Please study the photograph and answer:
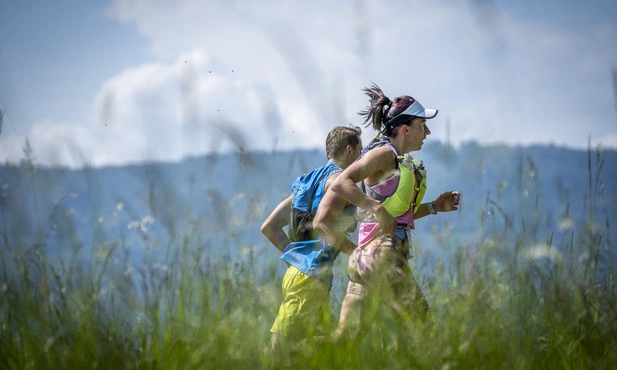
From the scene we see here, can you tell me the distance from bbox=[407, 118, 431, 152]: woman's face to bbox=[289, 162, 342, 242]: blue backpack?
0.34m

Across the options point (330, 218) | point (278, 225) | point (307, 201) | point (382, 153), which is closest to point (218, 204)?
point (330, 218)

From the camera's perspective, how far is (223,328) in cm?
182

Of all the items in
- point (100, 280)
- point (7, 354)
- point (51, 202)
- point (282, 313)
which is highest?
point (51, 202)

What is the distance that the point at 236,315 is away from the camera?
6.17 feet

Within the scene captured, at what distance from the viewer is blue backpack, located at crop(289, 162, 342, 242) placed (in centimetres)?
270

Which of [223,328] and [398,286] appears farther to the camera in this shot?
[398,286]

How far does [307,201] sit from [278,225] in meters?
0.34

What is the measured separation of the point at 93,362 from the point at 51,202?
0.63m

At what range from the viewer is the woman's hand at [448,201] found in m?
2.74

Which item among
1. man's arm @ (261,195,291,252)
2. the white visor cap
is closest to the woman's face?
the white visor cap

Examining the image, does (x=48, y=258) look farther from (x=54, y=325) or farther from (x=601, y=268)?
(x=601, y=268)

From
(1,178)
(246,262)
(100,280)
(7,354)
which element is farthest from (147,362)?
(1,178)

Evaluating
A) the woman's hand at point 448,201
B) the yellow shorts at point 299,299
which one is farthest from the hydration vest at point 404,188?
the yellow shorts at point 299,299

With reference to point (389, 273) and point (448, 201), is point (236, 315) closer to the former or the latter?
point (389, 273)
